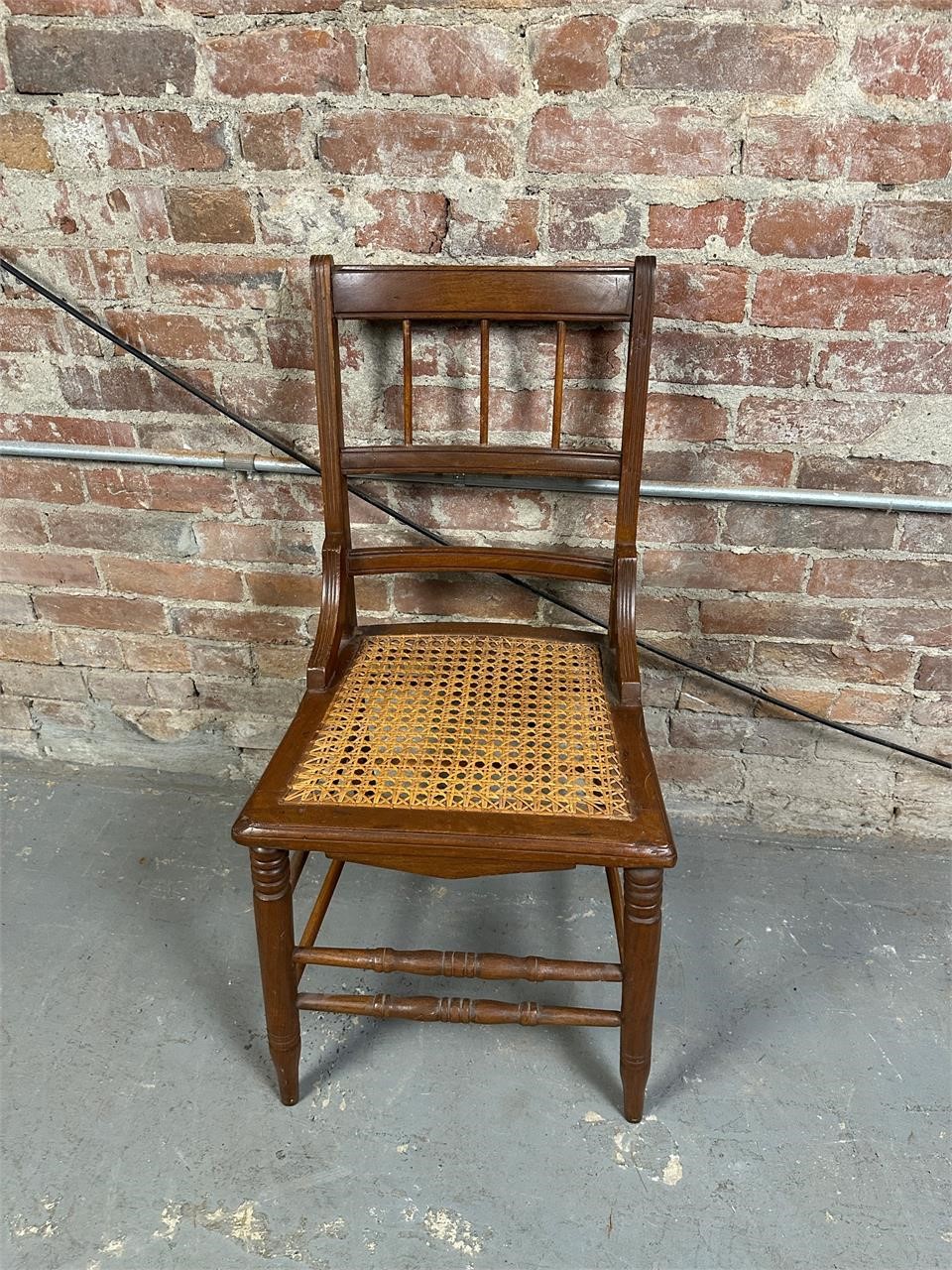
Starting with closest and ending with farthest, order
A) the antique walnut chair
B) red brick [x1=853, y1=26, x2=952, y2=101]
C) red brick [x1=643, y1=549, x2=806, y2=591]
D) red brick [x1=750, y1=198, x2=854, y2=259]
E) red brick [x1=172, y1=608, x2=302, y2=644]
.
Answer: the antique walnut chair < red brick [x1=853, y1=26, x2=952, y2=101] < red brick [x1=750, y1=198, x2=854, y2=259] < red brick [x1=643, y1=549, x2=806, y2=591] < red brick [x1=172, y1=608, x2=302, y2=644]

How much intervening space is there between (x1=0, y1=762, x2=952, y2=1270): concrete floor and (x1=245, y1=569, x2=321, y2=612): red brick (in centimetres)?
49

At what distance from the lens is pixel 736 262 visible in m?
1.31

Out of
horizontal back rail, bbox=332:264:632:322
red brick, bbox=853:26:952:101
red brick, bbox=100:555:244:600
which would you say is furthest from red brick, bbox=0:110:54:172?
red brick, bbox=853:26:952:101

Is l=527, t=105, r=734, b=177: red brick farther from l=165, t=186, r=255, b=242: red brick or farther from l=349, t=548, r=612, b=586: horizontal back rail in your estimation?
l=349, t=548, r=612, b=586: horizontal back rail

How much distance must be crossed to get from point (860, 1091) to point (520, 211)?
4.55 ft

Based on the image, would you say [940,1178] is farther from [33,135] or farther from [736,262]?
[33,135]

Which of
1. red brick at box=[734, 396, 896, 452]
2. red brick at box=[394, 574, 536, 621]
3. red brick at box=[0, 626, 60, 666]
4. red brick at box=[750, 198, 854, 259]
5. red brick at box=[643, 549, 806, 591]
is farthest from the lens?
red brick at box=[0, 626, 60, 666]

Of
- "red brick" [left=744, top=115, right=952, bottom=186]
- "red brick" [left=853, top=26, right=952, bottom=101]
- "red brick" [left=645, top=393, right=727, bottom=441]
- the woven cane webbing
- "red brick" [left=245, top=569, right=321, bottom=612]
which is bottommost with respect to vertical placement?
"red brick" [left=245, top=569, right=321, bottom=612]

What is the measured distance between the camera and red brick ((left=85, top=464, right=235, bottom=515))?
159cm

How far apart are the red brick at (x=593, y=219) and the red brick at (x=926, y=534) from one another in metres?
0.65

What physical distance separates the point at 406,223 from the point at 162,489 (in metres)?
0.66

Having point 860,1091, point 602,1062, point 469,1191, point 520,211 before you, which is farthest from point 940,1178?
point 520,211

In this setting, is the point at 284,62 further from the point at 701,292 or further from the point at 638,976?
the point at 638,976

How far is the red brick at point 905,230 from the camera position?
1248 millimetres
